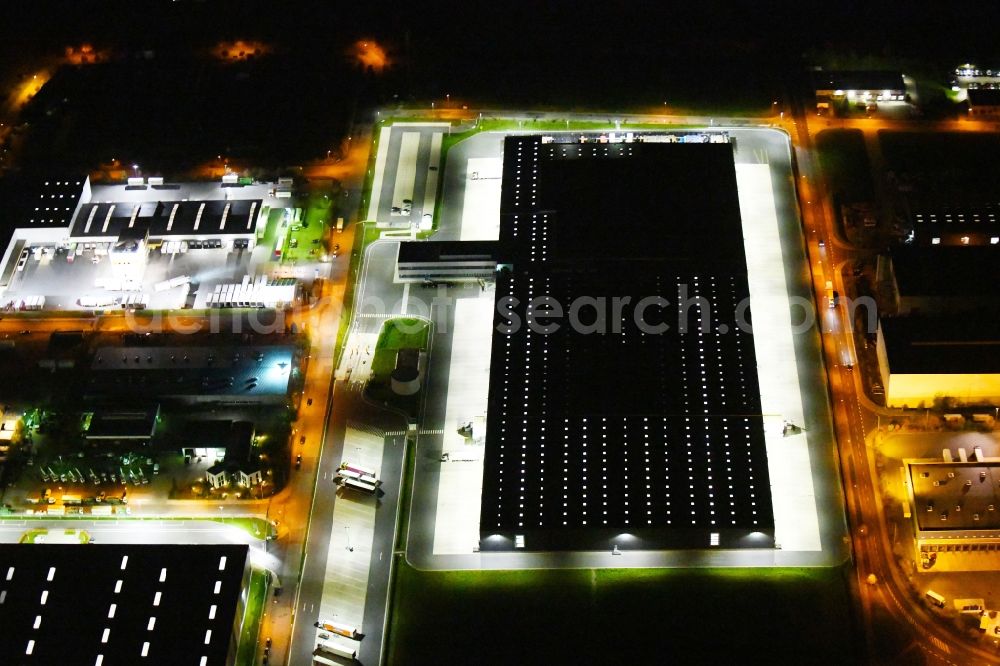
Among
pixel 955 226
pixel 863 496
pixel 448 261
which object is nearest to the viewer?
pixel 863 496

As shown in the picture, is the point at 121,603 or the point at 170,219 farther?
the point at 170,219

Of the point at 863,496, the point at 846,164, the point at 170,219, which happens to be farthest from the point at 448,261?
the point at 846,164

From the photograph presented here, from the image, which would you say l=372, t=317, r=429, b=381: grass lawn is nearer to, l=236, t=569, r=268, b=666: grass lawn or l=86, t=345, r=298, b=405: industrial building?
l=86, t=345, r=298, b=405: industrial building

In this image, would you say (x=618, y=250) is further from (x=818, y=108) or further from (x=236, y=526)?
(x=236, y=526)

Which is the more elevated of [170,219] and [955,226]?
[170,219]

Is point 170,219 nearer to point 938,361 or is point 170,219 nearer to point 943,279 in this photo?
point 938,361

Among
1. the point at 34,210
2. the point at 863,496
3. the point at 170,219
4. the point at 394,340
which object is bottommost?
the point at 863,496

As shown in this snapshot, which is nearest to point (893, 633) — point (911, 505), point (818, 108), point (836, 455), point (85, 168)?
point (911, 505)
